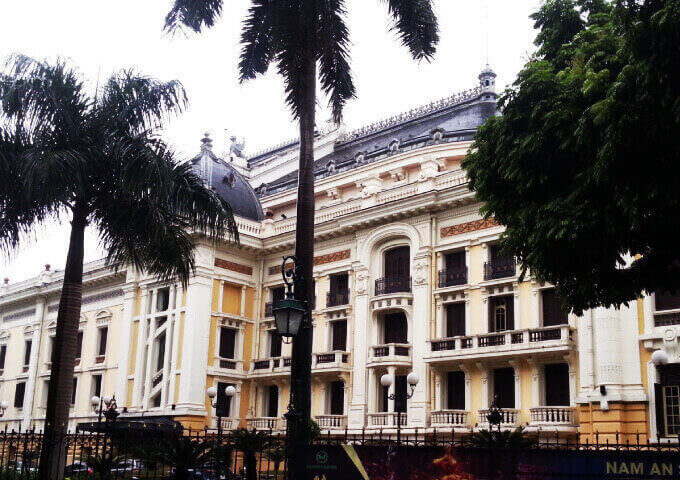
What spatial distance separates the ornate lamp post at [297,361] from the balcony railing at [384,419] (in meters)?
15.8

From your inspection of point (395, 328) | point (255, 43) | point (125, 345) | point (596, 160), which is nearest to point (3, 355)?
point (125, 345)

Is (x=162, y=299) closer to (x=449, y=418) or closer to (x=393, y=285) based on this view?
(x=393, y=285)

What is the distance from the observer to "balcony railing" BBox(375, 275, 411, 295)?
32625 millimetres

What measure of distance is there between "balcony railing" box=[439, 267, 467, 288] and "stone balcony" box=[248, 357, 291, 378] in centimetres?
803

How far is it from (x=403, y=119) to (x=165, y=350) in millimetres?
16517

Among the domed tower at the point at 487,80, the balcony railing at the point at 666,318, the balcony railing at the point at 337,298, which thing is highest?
the domed tower at the point at 487,80

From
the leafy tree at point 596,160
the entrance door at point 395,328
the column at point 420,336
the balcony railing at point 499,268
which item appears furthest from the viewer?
the entrance door at point 395,328

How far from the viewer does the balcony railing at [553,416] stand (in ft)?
87.2

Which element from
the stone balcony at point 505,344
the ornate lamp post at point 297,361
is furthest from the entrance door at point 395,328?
the ornate lamp post at point 297,361

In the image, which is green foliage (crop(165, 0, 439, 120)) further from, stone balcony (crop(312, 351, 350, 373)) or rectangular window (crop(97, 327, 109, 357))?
rectangular window (crop(97, 327, 109, 357))

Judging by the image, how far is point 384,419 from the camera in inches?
1224

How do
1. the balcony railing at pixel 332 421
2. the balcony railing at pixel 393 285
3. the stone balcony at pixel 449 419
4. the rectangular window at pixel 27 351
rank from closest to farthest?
the stone balcony at pixel 449 419 → the balcony railing at pixel 393 285 → the balcony railing at pixel 332 421 → the rectangular window at pixel 27 351

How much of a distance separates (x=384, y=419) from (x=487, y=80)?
17.1m

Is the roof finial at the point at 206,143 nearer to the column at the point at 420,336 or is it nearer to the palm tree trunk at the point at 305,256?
the column at the point at 420,336
